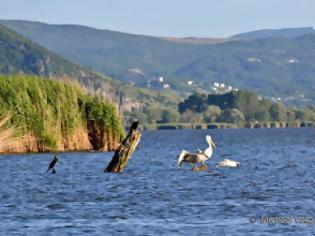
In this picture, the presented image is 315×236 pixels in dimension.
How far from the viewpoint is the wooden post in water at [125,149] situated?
45.5m

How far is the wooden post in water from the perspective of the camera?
45500 mm

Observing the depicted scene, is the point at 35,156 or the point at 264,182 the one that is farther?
the point at 35,156

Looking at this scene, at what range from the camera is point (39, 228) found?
29.0m

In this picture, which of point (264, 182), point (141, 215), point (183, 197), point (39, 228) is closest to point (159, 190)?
point (183, 197)

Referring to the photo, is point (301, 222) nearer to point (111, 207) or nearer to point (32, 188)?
point (111, 207)

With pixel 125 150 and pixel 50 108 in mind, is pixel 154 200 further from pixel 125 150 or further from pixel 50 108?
pixel 50 108

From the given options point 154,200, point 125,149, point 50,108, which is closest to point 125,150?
point 125,149

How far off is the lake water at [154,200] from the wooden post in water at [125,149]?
0.64 meters

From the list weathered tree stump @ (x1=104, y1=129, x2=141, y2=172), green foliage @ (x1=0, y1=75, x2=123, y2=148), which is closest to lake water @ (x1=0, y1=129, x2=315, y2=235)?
weathered tree stump @ (x1=104, y1=129, x2=141, y2=172)

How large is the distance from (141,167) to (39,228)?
29541 millimetres

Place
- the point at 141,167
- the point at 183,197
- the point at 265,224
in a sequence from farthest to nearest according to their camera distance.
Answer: the point at 141,167
the point at 183,197
the point at 265,224

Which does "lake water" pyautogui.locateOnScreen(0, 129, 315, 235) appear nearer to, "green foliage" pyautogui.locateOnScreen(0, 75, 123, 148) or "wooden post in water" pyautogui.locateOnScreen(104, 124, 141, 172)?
"wooden post in water" pyautogui.locateOnScreen(104, 124, 141, 172)

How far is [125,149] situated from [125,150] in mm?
76

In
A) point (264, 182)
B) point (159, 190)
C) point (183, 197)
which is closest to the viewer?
point (183, 197)
